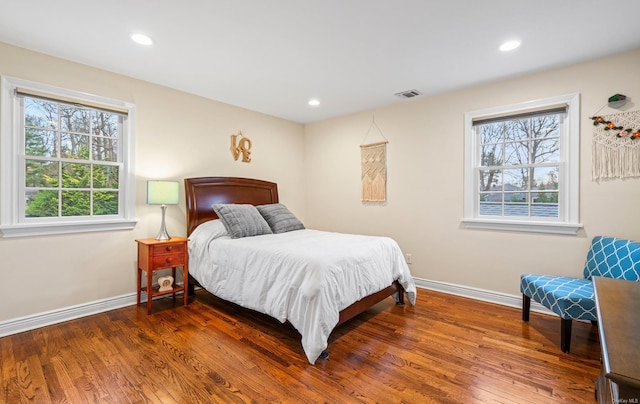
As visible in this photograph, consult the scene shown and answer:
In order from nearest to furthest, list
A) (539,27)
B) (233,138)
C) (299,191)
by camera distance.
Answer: (539,27) → (233,138) → (299,191)

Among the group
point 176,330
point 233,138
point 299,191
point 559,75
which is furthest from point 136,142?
point 559,75

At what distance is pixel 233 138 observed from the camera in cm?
421

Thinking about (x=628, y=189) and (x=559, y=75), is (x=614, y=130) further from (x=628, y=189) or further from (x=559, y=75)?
(x=559, y=75)

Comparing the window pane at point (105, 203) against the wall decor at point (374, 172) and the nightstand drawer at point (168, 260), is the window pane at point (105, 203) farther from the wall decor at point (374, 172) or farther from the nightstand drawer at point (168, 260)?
the wall decor at point (374, 172)

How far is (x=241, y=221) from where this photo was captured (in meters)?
3.40

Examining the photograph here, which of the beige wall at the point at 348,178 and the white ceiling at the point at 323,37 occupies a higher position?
the white ceiling at the point at 323,37

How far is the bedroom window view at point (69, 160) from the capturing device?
273 centimetres

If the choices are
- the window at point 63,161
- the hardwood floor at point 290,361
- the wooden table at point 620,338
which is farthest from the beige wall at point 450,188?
the window at point 63,161

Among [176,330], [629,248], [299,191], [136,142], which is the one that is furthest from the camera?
[299,191]

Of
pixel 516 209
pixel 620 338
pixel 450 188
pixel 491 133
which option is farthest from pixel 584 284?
pixel 620 338

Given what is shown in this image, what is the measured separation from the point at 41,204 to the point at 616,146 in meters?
5.27

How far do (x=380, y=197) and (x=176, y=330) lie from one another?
2938mm

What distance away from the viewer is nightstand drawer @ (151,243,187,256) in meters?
3.00

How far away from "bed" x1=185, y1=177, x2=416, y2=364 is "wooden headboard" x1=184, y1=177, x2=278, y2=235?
0.04ft
